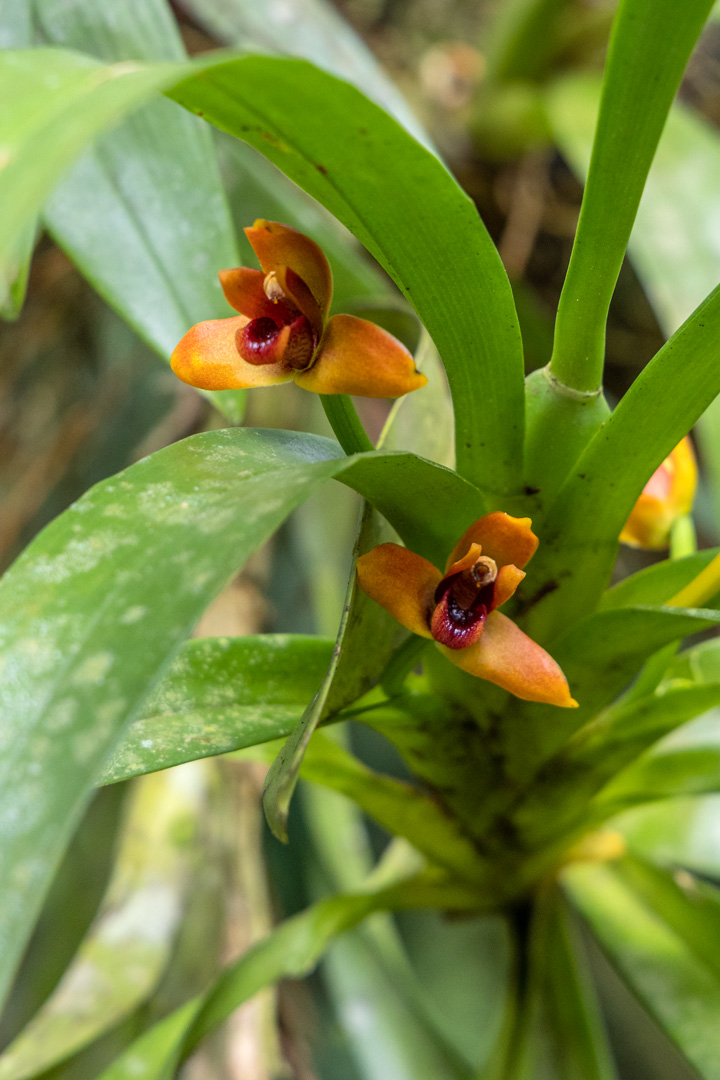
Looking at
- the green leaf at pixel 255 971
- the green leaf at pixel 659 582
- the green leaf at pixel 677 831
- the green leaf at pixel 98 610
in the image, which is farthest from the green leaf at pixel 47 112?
the green leaf at pixel 677 831

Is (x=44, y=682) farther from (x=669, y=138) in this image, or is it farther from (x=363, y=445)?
(x=669, y=138)

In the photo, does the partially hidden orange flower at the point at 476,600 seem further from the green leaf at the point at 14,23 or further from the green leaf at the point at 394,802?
the green leaf at the point at 14,23

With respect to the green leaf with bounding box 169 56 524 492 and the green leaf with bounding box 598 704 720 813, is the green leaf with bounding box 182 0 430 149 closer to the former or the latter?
Result: the green leaf with bounding box 169 56 524 492

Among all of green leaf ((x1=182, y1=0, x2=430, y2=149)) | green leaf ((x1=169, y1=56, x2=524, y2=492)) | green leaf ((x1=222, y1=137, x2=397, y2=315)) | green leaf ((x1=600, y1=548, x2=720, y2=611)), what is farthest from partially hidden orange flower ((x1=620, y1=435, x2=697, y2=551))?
green leaf ((x1=182, y1=0, x2=430, y2=149))

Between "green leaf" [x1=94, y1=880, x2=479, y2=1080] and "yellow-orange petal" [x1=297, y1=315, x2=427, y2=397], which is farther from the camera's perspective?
"green leaf" [x1=94, y1=880, x2=479, y2=1080]

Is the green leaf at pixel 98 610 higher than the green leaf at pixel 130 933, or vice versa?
the green leaf at pixel 98 610

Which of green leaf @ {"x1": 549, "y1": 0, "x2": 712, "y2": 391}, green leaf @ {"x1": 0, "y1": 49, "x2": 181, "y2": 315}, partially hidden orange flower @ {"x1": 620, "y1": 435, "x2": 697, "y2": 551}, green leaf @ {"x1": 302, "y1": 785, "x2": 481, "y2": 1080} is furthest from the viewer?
green leaf @ {"x1": 302, "y1": 785, "x2": 481, "y2": 1080}
